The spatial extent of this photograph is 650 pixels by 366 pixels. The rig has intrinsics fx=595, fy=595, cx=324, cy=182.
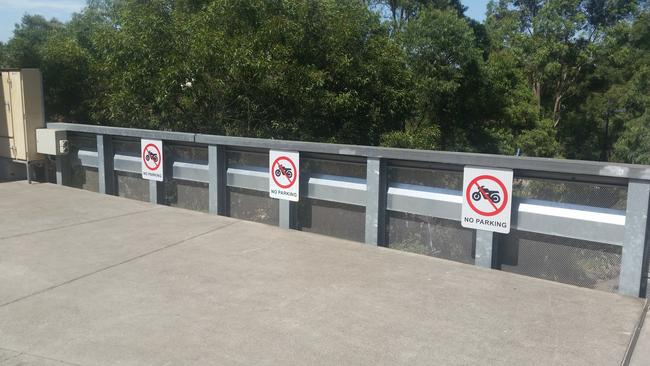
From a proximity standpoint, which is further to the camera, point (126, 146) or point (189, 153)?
point (126, 146)

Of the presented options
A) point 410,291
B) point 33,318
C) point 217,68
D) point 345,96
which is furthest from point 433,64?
point 33,318

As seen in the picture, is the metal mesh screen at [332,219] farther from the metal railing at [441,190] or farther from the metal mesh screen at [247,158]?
the metal mesh screen at [247,158]

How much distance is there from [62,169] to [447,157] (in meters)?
6.91

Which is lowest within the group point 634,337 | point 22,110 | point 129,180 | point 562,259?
point 634,337

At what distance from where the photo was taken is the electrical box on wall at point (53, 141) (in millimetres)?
9531

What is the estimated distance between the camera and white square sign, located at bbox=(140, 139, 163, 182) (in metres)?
8.48

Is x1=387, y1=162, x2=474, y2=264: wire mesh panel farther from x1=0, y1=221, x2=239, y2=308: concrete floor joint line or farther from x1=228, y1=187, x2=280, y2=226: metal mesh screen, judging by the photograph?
x1=0, y1=221, x2=239, y2=308: concrete floor joint line

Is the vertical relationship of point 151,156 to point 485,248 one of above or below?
above

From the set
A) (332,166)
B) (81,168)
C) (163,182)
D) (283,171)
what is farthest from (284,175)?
(81,168)

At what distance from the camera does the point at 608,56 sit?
37.5m

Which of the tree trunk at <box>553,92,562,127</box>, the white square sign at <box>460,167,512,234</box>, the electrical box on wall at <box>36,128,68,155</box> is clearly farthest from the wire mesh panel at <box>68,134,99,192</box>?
the tree trunk at <box>553,92,562,127</box>

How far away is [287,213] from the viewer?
292 inches

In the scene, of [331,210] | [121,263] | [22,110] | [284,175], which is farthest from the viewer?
[22,110]

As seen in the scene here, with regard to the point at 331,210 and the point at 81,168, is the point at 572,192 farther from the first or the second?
the point at 81,168
